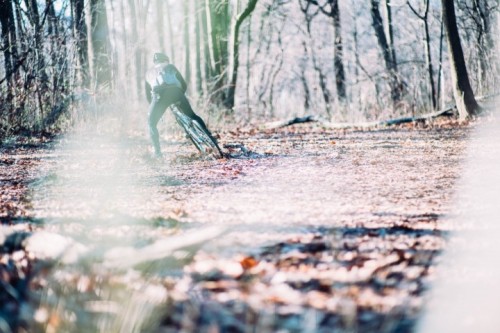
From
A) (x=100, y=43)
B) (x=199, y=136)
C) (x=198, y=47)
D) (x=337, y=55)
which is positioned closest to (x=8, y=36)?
(x=100, y=43)

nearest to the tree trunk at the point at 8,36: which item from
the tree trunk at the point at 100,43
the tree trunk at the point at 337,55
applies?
the tree trunk at the point at 100,43

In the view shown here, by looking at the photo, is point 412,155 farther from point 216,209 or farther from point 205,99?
point 205,99

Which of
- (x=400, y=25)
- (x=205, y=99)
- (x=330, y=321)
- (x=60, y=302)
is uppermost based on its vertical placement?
(x=400, y=25)

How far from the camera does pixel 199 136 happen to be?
30.7ft

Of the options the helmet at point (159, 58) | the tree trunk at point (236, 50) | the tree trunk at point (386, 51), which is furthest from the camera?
the tree trunk at point (386, 51)

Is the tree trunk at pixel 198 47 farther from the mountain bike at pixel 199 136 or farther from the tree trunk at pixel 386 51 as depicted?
the mountain bike at pixel 199 136

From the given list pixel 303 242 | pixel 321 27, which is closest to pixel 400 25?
pixel 321 27

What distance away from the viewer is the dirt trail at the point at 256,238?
2.74 m

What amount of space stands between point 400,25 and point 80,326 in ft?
123

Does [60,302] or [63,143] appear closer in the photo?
[60,302]

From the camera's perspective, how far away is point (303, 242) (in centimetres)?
390

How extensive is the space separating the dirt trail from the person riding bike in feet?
3.23

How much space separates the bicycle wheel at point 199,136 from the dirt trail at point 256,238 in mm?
513

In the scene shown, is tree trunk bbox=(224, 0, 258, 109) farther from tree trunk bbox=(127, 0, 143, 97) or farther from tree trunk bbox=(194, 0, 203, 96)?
tree trunk bbox=(127, 0, 143, 97)
